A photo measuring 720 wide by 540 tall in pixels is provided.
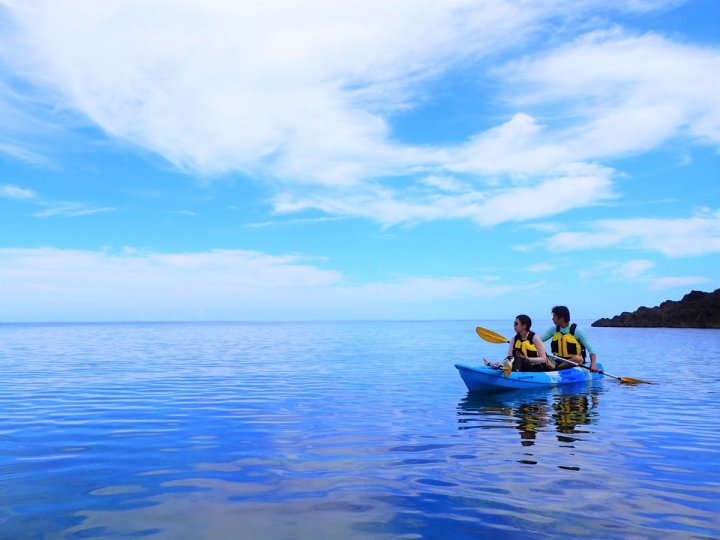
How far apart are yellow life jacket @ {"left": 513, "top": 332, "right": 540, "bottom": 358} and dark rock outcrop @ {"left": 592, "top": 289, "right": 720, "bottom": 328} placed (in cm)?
10667

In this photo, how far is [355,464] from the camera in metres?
8.19

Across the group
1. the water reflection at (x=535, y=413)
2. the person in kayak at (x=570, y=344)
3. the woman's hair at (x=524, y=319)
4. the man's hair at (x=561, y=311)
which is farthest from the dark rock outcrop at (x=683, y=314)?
the woman's hair at (x=524, y=319)

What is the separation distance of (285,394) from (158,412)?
4.38 m

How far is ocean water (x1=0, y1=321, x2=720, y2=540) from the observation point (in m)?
5.76

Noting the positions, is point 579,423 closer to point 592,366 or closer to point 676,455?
point 676,455

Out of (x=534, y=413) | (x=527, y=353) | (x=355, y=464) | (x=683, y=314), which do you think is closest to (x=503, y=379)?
(x=527, y=353)

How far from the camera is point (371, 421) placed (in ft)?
39.5

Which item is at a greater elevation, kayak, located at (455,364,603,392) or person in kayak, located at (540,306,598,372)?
person in kayak, located at (540,306,598,372)

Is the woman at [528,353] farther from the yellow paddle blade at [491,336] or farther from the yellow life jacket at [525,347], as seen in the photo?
the yellow paddle blade at [491,336]

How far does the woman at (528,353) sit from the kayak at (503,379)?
27 centimetres

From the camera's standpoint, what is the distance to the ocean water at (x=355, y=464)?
18.9 feet

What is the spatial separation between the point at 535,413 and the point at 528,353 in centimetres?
426

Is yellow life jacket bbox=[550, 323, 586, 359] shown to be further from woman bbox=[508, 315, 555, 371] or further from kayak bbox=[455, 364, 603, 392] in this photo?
woman bbox=[508, 315, 555, 371]

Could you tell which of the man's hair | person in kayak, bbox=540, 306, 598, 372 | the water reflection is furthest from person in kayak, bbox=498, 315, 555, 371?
person in kayak, bbox=540, 306, 598, 372
